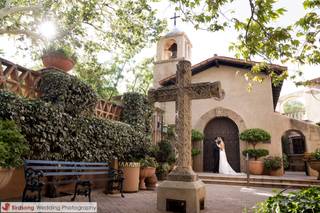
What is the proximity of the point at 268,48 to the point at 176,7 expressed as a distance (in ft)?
6.86

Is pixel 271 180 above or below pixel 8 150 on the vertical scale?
below

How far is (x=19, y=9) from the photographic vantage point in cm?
957

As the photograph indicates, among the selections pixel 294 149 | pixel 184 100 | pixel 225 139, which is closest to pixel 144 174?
pixel 184 100

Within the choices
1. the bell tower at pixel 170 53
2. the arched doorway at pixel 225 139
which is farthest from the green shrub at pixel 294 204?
the bell tower at pixel 170 53

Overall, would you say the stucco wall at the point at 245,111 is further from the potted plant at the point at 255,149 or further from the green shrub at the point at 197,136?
the green shrub at the point at 197,136

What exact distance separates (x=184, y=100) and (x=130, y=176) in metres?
2.99

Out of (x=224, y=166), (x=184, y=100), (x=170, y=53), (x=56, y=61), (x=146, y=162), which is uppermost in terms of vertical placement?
(x=170, y=53)

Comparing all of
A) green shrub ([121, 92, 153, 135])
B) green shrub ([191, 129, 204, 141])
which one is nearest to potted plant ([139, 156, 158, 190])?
green shrub ([121, 92, 153, 135])

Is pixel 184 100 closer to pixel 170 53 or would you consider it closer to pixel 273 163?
pixel 273 163

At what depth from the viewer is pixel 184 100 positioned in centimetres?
526

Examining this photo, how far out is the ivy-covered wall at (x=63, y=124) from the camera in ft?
16.3

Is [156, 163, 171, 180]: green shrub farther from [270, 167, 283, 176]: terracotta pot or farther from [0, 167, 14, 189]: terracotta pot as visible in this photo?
[0, 167, 14, 189]: terracotta pot

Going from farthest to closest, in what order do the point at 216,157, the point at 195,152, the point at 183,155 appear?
the point at 216,157, the point at 195,152, the point at 183,155

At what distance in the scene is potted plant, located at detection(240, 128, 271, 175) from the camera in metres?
11.9
